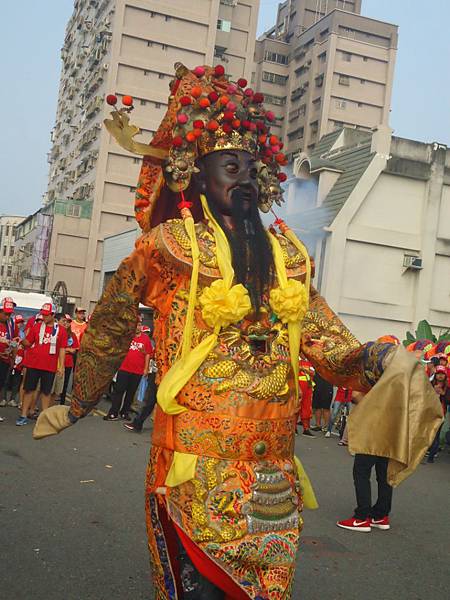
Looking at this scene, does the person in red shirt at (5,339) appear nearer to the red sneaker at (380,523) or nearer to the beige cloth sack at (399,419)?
the red sneaker at (380,523)

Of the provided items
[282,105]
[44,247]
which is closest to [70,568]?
[44,247]

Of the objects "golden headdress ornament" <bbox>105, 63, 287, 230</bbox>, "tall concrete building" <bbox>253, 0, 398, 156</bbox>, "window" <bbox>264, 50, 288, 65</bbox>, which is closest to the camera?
"golden headdress ornament" <bbox>105, 63, 287, 230</bbox>

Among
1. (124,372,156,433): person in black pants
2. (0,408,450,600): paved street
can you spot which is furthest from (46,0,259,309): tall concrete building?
(0,408,450,600): paved street

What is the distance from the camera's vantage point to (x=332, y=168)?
22250 millimetres

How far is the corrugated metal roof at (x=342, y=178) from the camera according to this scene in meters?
21.2

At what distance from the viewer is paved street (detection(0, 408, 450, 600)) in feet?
16.1

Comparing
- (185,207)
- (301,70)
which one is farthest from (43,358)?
(301,70)

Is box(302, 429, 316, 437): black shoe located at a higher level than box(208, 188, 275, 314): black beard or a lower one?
lower

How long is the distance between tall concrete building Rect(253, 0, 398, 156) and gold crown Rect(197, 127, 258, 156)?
198ft

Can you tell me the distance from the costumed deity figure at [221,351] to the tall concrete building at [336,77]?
60.2m

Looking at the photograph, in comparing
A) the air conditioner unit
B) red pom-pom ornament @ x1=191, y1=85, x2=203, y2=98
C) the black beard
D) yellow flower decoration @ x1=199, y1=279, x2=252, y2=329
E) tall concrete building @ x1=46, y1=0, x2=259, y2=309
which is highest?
A: tall concrete building @ x1=46, y1=0, x2=259, y2=309

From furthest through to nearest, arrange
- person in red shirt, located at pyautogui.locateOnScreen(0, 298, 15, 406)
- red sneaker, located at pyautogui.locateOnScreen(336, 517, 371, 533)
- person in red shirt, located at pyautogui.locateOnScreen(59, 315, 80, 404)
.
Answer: person in red shirt, located at pyautogui.locateOnScreen(59, 315, 80, 404) < person in red shirt, located at pyautogui.locateOnScreen(0, 298, 15, 406) < red sneaker, located at pyautogui.locateOnScreen(336, 517, 371, 533)

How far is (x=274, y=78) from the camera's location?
234 ft

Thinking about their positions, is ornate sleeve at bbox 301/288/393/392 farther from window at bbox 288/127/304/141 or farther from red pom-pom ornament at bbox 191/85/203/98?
window at bbox 288/127/304/141
